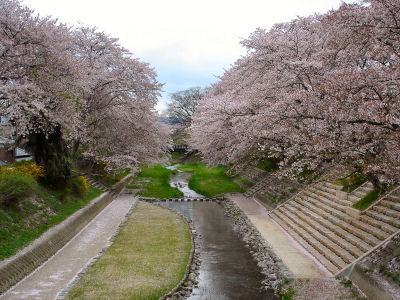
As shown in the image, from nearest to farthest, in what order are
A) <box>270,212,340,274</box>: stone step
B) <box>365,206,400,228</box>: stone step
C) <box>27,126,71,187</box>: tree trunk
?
<box>365,206,400,228</box>: stone step → <box>270,212,340,274</box>: stone step → <box>27,126,71,187</box>: tree trunk

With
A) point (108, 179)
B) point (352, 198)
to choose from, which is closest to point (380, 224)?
point (352, 198)

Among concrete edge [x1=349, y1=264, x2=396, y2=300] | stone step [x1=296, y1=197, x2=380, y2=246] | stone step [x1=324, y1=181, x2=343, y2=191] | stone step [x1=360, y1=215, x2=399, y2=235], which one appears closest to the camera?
concrete edge [x1=349, y1=264, x2=396, y2=300]

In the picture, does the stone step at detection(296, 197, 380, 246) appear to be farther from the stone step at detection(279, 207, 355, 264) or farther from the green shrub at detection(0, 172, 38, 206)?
the green shrub at detection(0, 172, 38, 206)

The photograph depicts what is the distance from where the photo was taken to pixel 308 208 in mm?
17438

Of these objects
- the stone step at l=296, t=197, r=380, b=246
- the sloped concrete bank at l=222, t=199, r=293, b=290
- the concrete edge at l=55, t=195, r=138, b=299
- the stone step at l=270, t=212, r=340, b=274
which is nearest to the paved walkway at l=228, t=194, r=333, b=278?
the stone step at l=270, t=212, r=340, b=274

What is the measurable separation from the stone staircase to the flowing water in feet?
8.37

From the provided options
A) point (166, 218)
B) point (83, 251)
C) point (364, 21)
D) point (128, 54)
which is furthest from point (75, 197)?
point (364, 21)

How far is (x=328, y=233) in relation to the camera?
13.4 meters

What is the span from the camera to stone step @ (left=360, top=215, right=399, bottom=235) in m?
10.5

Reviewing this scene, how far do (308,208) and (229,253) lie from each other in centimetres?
585

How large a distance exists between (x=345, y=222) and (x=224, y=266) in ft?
17.2

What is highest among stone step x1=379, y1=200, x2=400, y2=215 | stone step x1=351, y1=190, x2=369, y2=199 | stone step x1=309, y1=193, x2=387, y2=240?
stone step x1=351, y1=190, x2=369, y2=199

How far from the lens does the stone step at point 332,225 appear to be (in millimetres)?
11114

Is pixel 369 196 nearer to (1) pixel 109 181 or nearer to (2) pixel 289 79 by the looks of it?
(2) pixel 289 79
